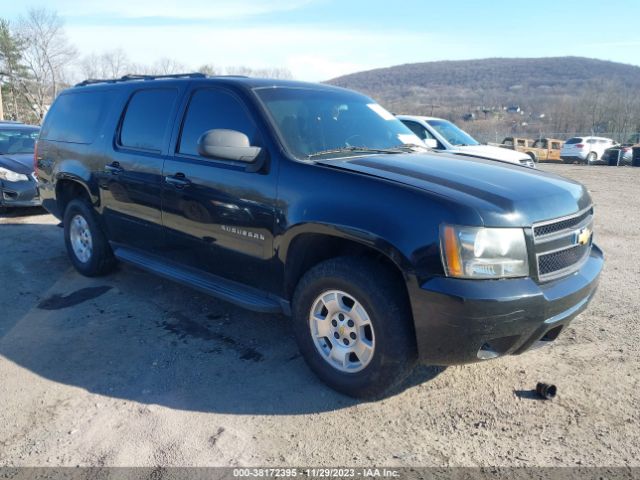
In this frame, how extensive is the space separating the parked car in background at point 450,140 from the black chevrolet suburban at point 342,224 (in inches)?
202

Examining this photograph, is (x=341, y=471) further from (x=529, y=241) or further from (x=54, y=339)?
(x=54, y=339)

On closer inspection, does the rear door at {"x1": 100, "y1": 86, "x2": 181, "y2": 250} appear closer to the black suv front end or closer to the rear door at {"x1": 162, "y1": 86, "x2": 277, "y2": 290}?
the rear door at {"x1": 162, "y1": 86, "x2": 277, "y2": 290}

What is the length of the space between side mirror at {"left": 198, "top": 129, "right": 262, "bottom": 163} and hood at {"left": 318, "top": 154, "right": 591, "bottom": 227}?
1.63ft

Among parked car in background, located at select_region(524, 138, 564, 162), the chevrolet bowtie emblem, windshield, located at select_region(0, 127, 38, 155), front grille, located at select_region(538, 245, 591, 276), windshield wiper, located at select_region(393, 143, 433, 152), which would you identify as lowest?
parked car in background, located at select_region(524, 138, 564, 162)

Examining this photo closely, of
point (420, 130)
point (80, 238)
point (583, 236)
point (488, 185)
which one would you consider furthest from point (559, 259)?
point (420, 130)

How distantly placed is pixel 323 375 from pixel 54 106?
181 inches

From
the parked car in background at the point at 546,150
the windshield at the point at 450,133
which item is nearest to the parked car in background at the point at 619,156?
the parked car in background at the point at 546,150

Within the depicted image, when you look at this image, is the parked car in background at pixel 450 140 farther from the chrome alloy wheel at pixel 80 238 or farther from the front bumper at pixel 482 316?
the front bumper at pixel 482 316

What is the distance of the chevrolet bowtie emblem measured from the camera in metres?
3.21

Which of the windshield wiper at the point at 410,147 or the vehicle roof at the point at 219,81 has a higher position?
the vehicle roof at the point at 219,81

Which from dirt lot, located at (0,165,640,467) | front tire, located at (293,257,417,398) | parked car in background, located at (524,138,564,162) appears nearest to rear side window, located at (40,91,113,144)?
dirt lot, located at (0,165,640,467)

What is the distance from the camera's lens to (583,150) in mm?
29484

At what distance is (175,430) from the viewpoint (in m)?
2.95

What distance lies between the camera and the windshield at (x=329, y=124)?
145 inches
